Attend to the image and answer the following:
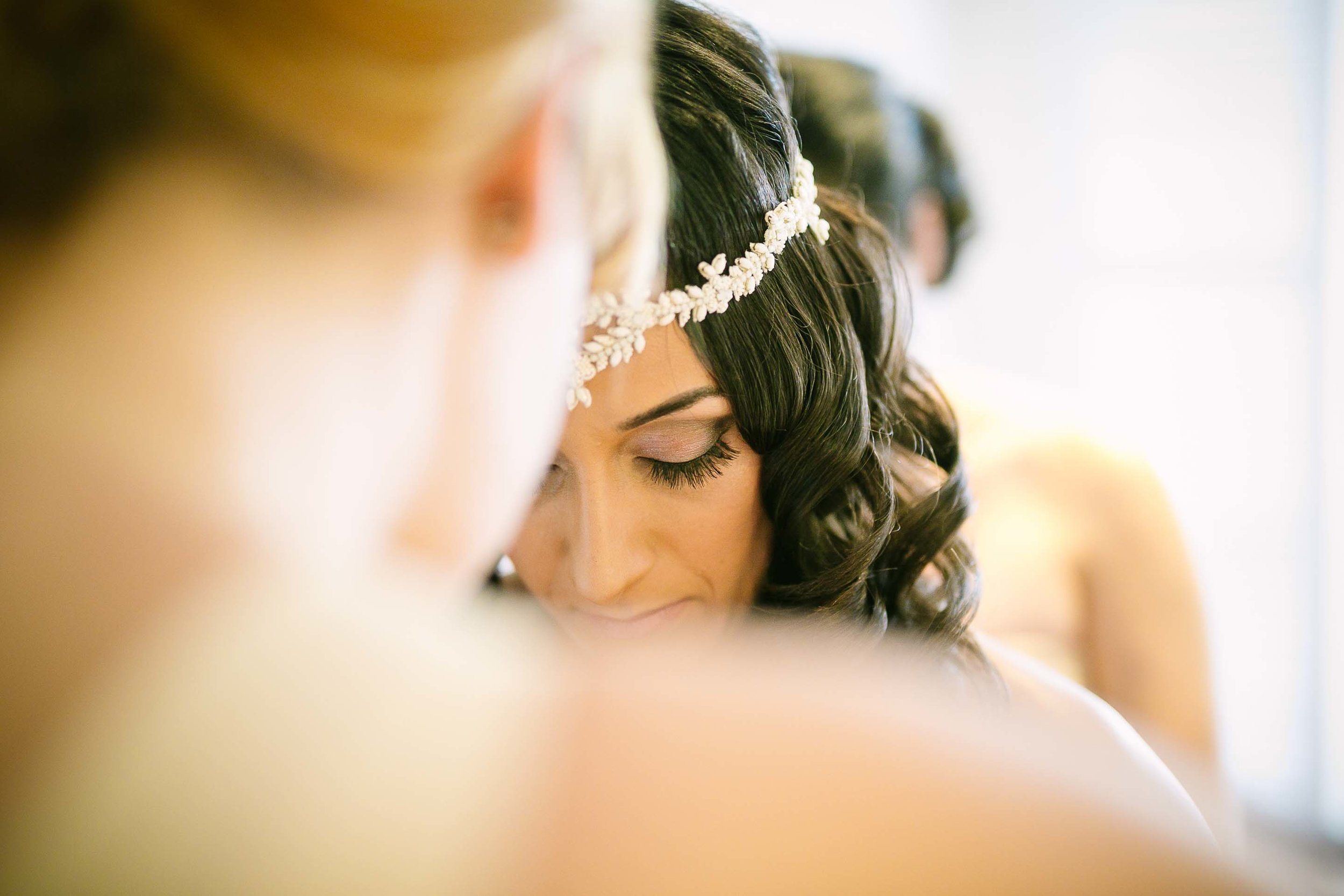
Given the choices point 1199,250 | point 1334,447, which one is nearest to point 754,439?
point 1334,447

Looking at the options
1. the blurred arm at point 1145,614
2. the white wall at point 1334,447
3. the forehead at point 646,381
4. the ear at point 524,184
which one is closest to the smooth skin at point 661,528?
the forehead at point 646,381

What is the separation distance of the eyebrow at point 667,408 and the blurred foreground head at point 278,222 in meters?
0.25

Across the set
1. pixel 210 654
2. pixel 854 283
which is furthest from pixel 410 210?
pixel 854 283

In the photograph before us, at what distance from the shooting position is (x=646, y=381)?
A: 601 millimetres

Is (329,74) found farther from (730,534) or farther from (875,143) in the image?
(875,143)

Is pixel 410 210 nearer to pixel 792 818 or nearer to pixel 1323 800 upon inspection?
A: pixel 792 818

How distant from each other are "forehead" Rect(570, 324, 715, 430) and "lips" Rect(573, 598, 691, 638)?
18 centimetres

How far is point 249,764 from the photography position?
244mm

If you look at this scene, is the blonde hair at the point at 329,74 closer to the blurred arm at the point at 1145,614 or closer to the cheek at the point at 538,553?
the cheek at the point at 538,553

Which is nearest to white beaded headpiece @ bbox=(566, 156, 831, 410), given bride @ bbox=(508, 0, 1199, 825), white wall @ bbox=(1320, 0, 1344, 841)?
bride @ bbox=(508, 0, 1199, 825)

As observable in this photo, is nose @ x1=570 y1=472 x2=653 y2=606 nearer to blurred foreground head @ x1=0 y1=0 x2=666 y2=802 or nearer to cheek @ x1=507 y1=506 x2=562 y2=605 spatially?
cheek @ x1=507 y1=506 x2=562 y2=605

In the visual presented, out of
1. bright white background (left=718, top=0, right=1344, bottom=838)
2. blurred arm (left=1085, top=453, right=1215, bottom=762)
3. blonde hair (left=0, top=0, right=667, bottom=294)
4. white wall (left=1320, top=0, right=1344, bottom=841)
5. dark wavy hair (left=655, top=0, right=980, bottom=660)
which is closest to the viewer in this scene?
blonde hair (left=0, top=0, right=667, bottom=294)

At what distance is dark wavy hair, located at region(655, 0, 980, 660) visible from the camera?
581mm

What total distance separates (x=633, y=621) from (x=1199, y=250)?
1694 mm
